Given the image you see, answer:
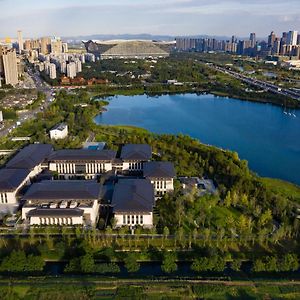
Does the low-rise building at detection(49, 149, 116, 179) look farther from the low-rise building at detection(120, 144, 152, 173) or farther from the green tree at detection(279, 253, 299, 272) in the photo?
the green tree at detection(279, 253, 299, 272)

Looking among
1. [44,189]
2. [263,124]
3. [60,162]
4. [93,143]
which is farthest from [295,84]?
[44,189]

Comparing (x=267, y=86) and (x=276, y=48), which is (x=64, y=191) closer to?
(x=267, y=86)

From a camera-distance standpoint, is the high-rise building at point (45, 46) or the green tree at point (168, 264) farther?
the high-rise building at point (45, 46)

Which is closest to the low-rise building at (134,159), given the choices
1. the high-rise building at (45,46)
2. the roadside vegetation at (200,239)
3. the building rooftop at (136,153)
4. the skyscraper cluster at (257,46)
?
the building rooftop at (136,153)

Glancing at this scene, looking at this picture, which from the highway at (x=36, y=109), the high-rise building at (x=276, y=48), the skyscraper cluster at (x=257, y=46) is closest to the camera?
the highway at (x=36, y=109)

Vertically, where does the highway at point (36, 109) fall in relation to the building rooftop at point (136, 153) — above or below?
below

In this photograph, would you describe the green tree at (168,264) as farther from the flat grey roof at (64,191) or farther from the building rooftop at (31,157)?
the building rooftop at (31,157)

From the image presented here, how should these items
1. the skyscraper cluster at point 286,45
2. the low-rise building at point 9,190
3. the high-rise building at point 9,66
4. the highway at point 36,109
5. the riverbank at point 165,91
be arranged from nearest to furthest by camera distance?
the low-rise building at point 9,190 → the highway at point 36,109 → the riverbank at point 165,91 → the high-rise building at point 9,66 → the skyscraper cluster at point 286,45
